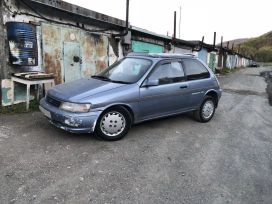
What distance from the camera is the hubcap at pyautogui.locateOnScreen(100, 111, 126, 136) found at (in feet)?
15.6

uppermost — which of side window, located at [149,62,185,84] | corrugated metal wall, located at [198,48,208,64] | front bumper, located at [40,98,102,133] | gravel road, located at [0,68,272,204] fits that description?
corrugated metal wall, located at [198,48,208,64]

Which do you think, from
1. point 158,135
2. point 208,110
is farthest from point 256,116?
point 158,135

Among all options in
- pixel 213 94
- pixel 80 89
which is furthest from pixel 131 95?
pixel 213 94

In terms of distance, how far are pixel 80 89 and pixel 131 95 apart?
3.23 feet

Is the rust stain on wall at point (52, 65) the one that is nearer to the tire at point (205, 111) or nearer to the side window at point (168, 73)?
the side window at point (168, 73)

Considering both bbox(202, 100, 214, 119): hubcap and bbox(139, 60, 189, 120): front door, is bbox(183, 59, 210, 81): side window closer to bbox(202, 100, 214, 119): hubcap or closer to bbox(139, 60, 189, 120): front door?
bbox(139, 60, 189, 120): front door

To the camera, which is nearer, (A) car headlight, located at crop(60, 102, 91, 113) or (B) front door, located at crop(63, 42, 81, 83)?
(A) car headlight, located at crop(60, 102, 91, 113)

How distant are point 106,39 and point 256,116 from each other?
246 inches

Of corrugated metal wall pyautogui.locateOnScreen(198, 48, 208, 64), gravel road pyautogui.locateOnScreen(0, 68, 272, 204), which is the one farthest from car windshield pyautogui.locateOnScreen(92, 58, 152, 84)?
corrugated metal wall pyautogui.locateOnScreen(198, 48, 208, 64)

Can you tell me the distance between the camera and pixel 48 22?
7.79m

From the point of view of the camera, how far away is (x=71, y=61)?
8805 millimetres

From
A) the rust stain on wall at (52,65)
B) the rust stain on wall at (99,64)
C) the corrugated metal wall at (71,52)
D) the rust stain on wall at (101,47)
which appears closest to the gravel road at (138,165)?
the rust stain on wall at (52,65)

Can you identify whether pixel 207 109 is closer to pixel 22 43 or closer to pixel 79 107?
pixel 79 107

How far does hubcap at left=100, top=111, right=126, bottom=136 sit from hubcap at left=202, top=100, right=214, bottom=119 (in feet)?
8.32
